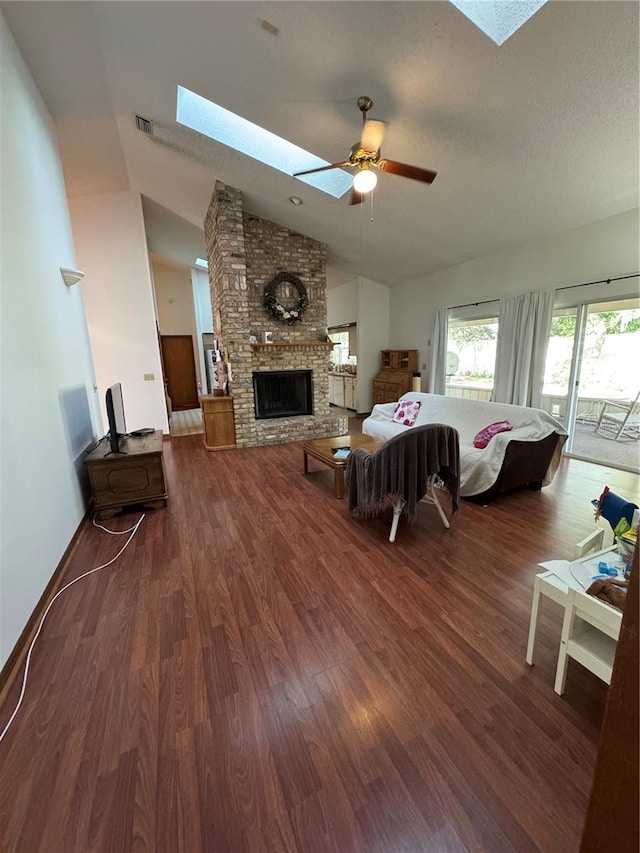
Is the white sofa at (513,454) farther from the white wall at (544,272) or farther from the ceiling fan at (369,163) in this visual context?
the ceiling fan at (369,163)

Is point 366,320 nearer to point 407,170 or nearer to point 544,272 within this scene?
point 544,272

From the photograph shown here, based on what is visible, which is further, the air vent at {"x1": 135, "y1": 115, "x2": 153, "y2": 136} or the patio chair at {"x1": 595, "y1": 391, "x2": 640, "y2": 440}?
the patio chair at {"x1": 595, "y1": 391, "x2": 640, "y2": 440}

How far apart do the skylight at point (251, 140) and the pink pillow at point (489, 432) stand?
3428 mm

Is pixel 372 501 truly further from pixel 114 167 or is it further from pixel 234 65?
pixel 114 167

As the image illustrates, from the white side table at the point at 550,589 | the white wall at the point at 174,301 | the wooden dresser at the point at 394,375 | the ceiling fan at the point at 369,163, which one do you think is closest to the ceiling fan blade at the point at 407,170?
the ceiling fan at the point at 369,163

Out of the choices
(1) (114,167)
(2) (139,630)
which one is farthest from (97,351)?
(2) (139,630)

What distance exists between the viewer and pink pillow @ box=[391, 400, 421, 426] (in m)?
4.39

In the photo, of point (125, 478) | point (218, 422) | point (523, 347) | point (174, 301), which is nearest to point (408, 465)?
point (125, 478)

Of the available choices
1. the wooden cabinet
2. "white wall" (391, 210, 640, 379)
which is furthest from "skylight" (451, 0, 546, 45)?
the wooden cabinet

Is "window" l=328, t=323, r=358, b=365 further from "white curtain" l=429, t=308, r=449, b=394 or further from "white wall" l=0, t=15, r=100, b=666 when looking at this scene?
"white wall" l=0, t=15, r=100, b=666

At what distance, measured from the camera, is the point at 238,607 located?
6.33 feet

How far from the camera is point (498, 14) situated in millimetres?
2076

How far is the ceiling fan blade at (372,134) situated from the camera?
239 centimetres

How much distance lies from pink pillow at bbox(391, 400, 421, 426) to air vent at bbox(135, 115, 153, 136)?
4.32 m
